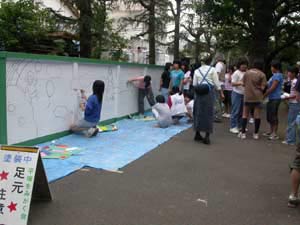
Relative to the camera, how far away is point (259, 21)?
15.9m

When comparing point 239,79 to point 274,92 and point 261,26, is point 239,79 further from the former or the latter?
point 261,26

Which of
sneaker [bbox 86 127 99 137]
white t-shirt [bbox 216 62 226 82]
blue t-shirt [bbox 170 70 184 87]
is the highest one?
white t-shirt [bbox 216 62 226 82]

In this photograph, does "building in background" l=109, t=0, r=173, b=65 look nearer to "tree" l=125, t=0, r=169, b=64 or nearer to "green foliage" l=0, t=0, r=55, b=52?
"tree" l=125, t=0, r=169, b=64

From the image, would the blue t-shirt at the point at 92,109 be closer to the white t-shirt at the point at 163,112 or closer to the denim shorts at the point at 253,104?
the white t-shirt at the point at 163,112

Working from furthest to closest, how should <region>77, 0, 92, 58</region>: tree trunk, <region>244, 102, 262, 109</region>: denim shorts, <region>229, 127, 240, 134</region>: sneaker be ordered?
1. <region>77, 0, 92, 58</region>: tree trunk
2. <region>229, 127, 240, 134</region>: sneaker
3. <region>244, 102, 262, 109</region>: denim shorts

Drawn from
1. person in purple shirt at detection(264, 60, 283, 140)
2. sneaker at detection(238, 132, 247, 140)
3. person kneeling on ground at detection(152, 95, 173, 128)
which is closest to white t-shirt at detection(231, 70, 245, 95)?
person in purple shirt at detection(264, 60, 283, 140)

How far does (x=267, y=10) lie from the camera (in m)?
15.4

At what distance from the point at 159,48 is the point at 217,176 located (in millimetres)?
21092

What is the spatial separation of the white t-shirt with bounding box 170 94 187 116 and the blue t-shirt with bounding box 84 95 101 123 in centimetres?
264

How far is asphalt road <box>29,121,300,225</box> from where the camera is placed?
3908 millimetres

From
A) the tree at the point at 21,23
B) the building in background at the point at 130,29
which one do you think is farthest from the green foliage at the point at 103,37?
the tree at the point at 21,23

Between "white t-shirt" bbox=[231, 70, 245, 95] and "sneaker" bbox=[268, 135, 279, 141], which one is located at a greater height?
"white t-shirt" bbox=[231, 70, 245, 95]

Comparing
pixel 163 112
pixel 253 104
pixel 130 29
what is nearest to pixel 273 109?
pixel 253 104

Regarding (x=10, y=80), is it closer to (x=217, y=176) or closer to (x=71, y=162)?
(x=71, y=162)
